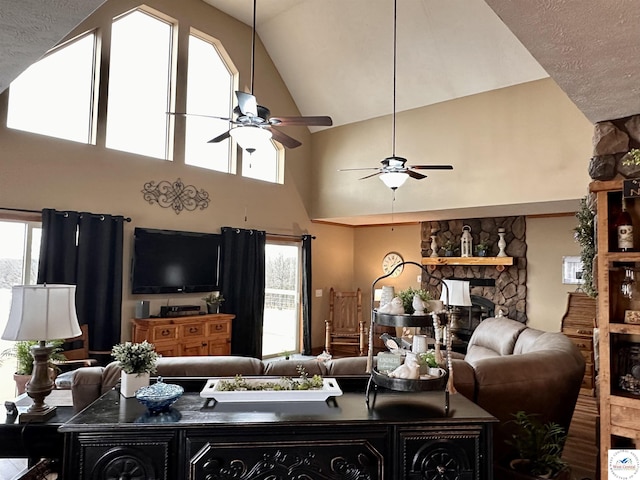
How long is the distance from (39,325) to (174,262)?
3409 millimetres

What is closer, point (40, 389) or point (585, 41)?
point (585, 41)

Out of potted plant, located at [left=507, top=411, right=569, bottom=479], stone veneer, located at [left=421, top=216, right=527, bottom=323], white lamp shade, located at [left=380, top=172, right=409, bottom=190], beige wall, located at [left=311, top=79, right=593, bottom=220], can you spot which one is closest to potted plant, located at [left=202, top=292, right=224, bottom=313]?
beige wall, located at [left=311, top=79, right=593, bottom=220]

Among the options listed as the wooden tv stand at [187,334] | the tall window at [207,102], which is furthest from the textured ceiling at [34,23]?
the tall window at [207,102]

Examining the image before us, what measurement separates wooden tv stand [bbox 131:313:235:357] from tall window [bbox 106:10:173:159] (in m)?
2.25

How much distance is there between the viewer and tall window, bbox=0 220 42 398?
4414 millimetres

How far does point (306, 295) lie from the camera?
23.8ft

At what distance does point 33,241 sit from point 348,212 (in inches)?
172

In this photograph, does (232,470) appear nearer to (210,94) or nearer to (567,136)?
(567,136)

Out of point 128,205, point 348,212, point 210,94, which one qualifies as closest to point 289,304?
point 348,212

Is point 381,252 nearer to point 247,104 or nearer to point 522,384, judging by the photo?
point 522,384

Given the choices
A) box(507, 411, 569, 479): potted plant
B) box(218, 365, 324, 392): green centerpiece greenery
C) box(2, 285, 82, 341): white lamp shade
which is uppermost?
box(2, 285, 82, 341): white lamp shade

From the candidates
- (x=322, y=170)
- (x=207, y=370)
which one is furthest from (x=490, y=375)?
(x=322, y=170)

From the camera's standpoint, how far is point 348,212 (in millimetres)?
6973

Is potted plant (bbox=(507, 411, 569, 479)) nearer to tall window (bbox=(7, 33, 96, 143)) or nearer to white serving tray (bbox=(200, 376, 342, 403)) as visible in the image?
white serving tray (bbox=(200, 376, 342, 403))
